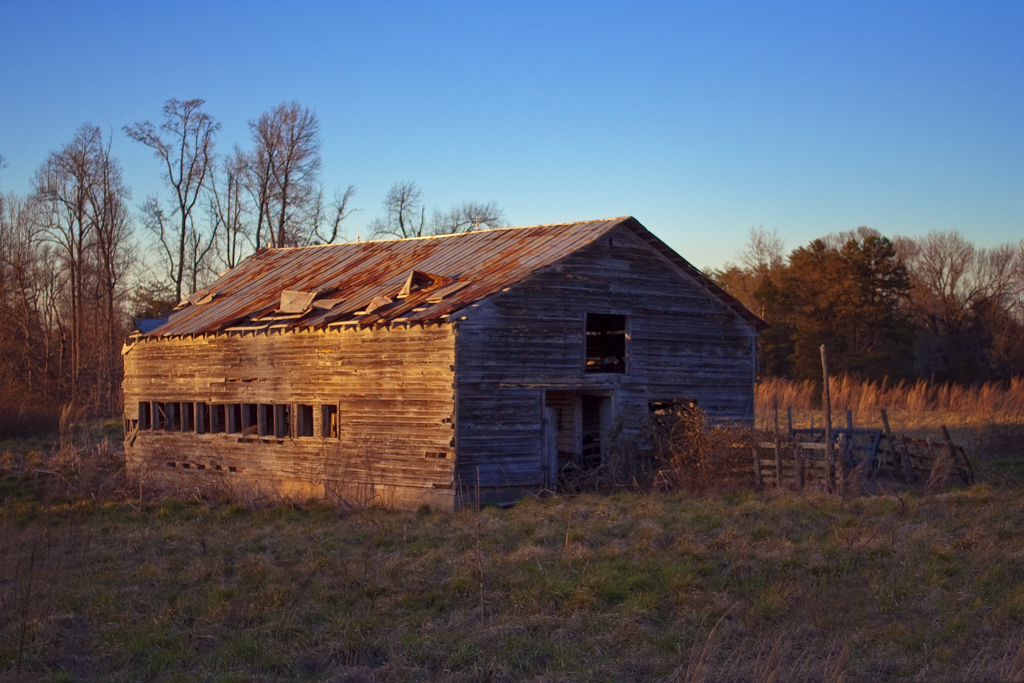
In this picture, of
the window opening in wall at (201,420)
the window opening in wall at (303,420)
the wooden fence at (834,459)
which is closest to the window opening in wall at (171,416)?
the window opening in wall at (201,420)

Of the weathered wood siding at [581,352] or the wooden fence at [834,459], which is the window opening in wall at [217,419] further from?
the wooden fence at [834,459]

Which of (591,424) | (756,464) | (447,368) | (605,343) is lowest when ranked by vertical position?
(756,464)

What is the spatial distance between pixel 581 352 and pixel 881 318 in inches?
1150

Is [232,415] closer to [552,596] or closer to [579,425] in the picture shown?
[579,425]

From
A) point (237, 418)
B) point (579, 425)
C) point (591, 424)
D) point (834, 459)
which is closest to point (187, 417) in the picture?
point (237, 418)

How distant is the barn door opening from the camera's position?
64.1 feet

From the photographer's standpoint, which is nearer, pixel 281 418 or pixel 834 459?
pixel 834 459

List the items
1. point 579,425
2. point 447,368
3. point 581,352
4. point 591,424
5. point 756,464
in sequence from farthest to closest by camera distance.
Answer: point 591,424 < point 579,425 < point 581,352 < point 447,368 < point 756,464

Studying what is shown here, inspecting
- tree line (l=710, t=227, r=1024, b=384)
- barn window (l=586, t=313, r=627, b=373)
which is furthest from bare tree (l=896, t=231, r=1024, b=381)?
barn window (l=586, t=313, r=627, b=373)

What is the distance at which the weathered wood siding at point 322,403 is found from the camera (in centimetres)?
1775

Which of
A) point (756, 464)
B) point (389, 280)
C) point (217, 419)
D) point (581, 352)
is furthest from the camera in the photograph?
point (217, 419)

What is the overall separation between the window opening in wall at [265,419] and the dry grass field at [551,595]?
4980 millimetres

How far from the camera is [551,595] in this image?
1023 centimetres

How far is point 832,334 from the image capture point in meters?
45.2
